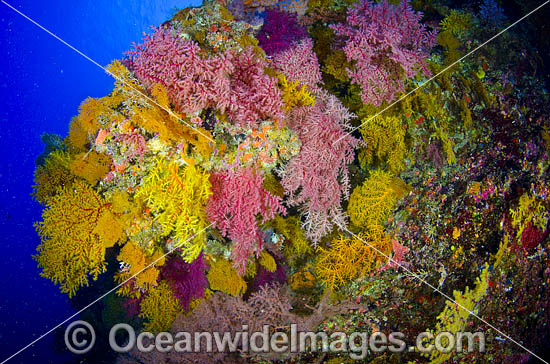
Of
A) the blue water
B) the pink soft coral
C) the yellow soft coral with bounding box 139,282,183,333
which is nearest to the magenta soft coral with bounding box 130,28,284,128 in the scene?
the pink soft coral

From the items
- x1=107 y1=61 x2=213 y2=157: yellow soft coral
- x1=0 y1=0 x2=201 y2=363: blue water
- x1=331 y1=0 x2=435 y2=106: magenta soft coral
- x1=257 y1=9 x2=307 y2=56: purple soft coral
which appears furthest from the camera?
x1=0 y1=0 x2=201 y2=363: blue water

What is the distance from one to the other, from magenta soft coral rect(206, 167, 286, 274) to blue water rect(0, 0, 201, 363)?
889 inches

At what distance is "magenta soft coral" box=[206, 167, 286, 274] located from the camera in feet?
10.7

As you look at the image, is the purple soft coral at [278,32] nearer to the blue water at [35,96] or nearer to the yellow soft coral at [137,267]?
the yellow soft coral at [137,267]

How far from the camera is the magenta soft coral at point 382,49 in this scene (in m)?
3.54

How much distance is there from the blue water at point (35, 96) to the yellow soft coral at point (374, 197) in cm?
2299

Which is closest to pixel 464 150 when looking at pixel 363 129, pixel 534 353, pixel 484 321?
pixel 363 129

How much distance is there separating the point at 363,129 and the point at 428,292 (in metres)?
2.51

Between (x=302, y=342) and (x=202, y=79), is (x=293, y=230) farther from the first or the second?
(x=202, y=79)

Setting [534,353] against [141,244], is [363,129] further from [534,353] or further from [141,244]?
[534,353]

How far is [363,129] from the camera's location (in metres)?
3.75

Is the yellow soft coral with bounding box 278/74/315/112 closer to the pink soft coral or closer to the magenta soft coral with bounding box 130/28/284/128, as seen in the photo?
the pink soft coral

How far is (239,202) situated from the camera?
10.8 ft

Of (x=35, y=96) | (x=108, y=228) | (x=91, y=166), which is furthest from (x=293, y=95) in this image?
(x=35, y=96)
